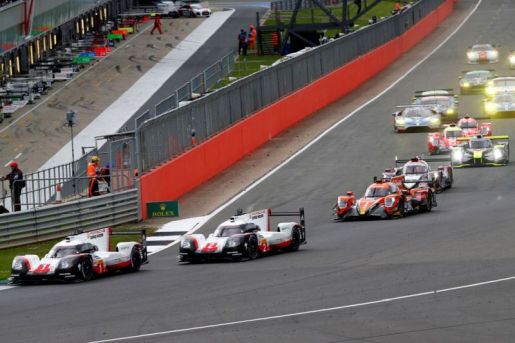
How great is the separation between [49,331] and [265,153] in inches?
1163

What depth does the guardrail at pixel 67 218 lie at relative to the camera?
35.8 meters

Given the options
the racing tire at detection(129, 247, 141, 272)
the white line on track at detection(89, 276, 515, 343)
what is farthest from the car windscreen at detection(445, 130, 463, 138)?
the white line on track at detection(89, 276, 515, 343)

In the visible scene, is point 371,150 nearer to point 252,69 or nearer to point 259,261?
point 259,261

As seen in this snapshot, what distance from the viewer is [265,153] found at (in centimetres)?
5172

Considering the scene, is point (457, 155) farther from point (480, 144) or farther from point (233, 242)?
point (233, 242)

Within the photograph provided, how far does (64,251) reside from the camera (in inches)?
1153

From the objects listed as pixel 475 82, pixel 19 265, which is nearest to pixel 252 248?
pixel 19 265

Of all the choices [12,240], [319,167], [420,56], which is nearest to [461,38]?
[420,56]

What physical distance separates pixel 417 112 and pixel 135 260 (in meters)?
26.7

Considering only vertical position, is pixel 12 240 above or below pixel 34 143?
below

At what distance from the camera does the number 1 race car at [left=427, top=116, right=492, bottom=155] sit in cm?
4844

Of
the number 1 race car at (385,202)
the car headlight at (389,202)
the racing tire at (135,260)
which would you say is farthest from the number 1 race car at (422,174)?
the racing tire at (135,260)

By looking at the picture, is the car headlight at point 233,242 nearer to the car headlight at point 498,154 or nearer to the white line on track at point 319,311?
the white line on track at point 319,311

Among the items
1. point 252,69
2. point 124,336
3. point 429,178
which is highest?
point 252,69
